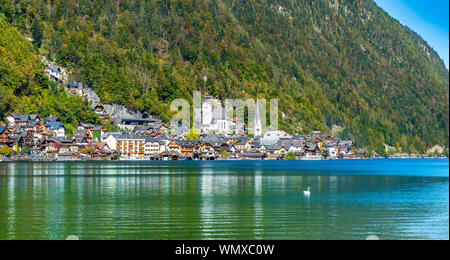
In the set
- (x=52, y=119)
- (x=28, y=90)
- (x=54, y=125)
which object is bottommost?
(x=54, y=125)

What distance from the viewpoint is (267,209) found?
126 ft

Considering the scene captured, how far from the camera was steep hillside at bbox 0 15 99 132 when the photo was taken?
411 ft

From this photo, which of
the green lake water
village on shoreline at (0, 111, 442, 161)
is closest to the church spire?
village on shoreline at (0, 111, 442, 161)

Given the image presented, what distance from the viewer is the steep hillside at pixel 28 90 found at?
4931 inches

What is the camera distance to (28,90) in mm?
131250

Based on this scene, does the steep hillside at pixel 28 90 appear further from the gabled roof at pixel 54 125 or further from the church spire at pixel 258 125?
the church spire at pixel 258 125

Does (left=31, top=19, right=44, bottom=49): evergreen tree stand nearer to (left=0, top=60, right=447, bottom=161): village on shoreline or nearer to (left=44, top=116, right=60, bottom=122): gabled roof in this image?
(left=0, top=60, right=447, bottom=161): village on shoreline

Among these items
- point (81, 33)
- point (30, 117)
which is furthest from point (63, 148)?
point (81, 33)

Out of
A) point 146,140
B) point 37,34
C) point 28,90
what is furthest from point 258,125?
point 28,90

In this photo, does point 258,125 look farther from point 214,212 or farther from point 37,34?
point 214,212

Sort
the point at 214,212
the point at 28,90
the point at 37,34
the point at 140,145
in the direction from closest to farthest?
the point at 214,212
the point at 28,90
the point at 140,145
the point at 37,34

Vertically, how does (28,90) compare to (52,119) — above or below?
above

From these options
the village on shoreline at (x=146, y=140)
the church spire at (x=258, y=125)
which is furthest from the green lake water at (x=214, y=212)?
the church spire at (x=258, y=125)

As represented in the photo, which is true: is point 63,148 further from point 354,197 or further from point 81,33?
point 354,197
